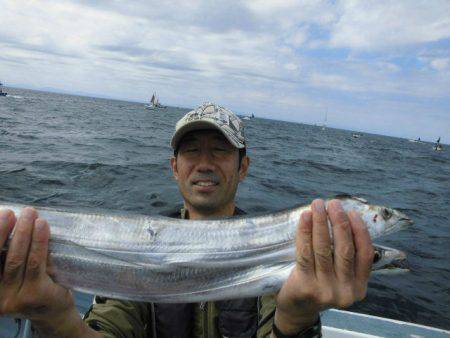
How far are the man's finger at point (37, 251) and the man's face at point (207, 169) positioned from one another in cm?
181

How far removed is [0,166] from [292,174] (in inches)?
554

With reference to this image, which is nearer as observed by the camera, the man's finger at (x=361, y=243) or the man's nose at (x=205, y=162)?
the man's finger at (x=361, y=243)

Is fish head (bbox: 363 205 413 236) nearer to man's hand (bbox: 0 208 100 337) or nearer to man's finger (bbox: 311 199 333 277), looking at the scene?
man's finger (bbox: 311 199 333 277)

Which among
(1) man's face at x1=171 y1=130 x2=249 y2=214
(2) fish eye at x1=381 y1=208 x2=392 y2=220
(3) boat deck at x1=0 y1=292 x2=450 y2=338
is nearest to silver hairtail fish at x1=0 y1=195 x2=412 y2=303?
(2) fish eye at x1=381 y1=208 x2=392 y2=220

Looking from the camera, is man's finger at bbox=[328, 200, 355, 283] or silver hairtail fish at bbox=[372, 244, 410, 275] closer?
man's finger at bbox=[328, 200, 355, 283]

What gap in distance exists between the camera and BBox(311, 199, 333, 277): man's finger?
2.38 metres

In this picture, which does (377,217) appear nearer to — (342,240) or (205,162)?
(342,240)

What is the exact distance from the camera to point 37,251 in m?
2.39

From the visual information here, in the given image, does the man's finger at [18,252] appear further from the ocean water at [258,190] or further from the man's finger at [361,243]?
the man's finger at [361,243]

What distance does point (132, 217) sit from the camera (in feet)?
8.63

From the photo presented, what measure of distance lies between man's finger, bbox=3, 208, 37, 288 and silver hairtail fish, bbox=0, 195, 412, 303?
0.16 metres

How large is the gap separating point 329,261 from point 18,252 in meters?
1.93

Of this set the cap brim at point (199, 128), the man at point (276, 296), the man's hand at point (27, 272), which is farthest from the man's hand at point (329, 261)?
the cap brim at point (199, 128)

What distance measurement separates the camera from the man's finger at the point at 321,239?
2.38 m
